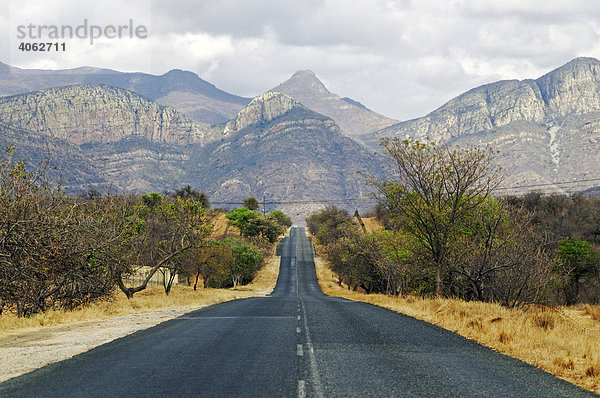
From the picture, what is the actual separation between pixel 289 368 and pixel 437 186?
2105cm

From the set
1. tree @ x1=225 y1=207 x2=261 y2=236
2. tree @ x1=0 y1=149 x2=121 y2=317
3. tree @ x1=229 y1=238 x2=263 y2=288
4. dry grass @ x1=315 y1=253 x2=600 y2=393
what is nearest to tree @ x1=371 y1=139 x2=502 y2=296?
dry grass @ x1=315 y1=253 x2=600 y2=393

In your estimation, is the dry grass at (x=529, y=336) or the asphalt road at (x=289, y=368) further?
the dry grass at (x=529, y=336)

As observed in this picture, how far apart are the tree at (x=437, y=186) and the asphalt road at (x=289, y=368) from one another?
43.3 feet

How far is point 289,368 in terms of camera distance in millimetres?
9758

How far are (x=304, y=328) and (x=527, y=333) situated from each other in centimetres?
690

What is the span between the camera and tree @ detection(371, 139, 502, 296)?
2789 cm

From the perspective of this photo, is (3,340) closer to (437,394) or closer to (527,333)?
(437,394)

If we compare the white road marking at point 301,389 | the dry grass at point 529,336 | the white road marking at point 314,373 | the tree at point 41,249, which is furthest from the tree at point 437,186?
the white road marking at point 301,389

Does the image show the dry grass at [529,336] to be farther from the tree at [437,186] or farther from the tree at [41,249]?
the tree at [41,249]

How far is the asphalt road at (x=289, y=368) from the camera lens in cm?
795

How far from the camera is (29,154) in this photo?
18350 centimetres

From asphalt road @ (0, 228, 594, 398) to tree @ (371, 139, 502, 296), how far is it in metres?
13.2

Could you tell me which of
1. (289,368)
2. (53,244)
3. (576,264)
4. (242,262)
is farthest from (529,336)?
(242,262)

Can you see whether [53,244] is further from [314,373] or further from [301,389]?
[301,389]
